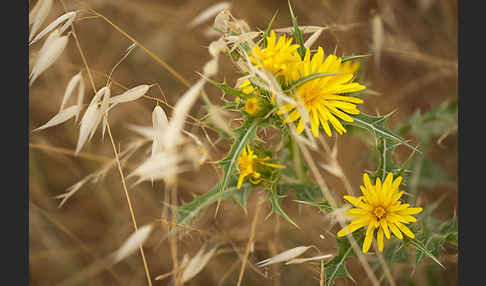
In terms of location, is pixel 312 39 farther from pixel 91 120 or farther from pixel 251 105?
pixel 91 120

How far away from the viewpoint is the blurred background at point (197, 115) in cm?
212

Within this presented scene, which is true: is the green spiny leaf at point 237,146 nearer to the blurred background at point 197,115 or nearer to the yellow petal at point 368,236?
the yellow petal at point 368,236

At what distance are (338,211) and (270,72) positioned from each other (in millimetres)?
415

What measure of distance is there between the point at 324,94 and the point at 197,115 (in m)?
1.07

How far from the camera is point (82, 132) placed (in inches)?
47.4

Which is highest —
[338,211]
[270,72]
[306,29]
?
[306,29]

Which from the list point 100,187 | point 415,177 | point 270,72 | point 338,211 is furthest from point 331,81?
point 100,187

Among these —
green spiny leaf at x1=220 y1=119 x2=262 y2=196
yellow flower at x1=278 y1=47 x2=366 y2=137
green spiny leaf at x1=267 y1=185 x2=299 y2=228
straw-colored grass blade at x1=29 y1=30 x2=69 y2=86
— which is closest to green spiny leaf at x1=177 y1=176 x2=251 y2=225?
green spiny leaf at x1=267 y1=185 x2=299 y2=228

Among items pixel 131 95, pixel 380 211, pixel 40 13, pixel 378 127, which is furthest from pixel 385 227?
pixel 40 13

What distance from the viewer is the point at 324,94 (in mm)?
1208

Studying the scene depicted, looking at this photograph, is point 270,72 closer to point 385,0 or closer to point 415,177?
point 415,177

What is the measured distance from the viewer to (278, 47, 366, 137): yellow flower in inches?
45.9

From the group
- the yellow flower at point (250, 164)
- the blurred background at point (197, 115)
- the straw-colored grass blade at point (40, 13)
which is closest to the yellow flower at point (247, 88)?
the yellow flower at point (250, 164)

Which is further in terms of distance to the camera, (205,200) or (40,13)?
(205,200)
